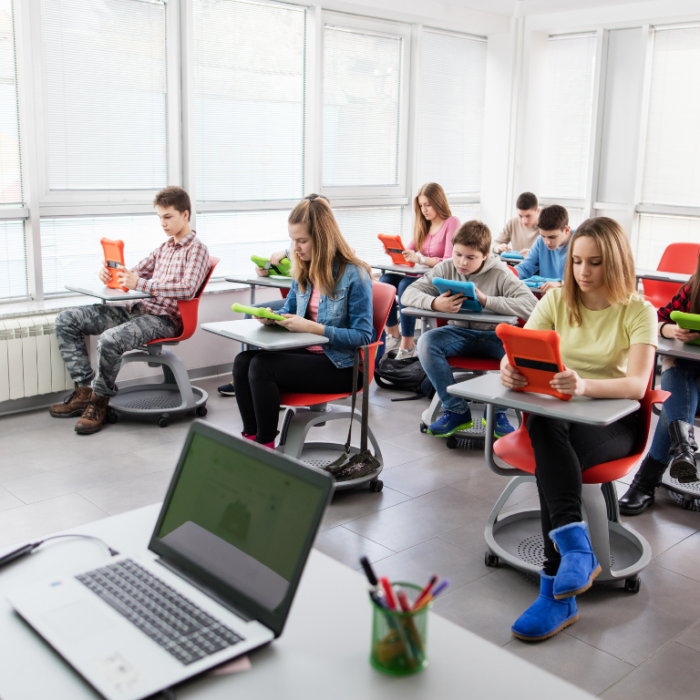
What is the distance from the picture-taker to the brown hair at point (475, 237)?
393cm

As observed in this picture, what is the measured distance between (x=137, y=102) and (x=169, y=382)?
1.78 m

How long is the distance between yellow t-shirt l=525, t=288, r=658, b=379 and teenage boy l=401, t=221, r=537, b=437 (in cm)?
114

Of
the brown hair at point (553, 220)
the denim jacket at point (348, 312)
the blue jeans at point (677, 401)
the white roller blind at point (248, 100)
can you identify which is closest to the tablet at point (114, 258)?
the white roller blind at point (248, 100)

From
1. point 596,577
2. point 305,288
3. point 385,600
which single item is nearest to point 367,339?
point 305,288

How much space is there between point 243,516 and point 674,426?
2.52m

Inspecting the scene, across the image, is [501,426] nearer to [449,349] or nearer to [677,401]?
[449,349]

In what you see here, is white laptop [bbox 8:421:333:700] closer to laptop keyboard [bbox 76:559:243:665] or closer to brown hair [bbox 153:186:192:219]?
laptop keyboard [bbox 76:559:243:665]

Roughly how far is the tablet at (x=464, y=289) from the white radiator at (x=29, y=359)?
2249 millimetres

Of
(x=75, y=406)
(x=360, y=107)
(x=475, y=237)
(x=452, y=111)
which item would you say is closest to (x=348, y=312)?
(x=475, y=237)

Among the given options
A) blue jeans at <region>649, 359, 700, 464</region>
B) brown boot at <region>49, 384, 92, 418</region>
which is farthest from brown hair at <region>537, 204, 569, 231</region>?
brown boot at <region>49, 384, 92, 418</region>

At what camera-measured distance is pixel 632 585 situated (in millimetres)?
2617

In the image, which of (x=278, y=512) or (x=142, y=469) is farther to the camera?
(x=142, y=469)

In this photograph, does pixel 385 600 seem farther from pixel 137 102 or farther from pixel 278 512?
pixel 137 102

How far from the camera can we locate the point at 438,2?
6449 mm
